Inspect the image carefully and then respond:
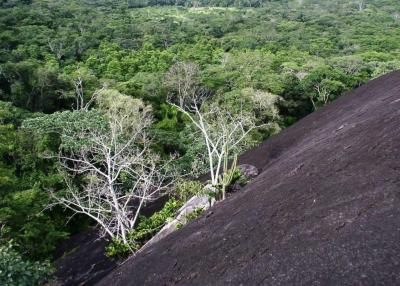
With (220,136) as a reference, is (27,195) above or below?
below

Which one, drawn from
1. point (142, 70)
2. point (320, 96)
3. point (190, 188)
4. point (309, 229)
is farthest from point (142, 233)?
point (142, 70)

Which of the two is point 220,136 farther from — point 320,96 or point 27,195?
point 320,96

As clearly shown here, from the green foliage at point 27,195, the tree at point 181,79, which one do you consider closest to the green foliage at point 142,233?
the green foliage at point 27,195

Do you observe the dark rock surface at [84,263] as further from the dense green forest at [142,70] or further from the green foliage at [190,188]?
the green foliage at [190,188]

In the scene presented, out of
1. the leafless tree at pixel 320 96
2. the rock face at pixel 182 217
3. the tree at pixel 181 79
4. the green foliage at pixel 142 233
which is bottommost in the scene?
the leafless tree at pixel 320 96

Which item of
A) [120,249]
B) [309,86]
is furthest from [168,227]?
[309,86]

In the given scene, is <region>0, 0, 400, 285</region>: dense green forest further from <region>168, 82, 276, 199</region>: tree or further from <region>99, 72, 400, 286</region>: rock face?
<region>99, 72, 400, 286</region>: rock face

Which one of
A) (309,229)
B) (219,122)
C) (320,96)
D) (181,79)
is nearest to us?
(309,229)
